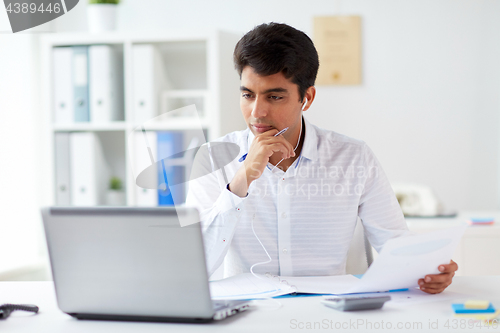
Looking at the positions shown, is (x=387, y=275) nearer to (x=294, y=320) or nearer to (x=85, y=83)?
(x=294, y=320)

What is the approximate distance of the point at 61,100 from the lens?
2230mm

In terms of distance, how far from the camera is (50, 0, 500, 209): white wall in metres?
2.27

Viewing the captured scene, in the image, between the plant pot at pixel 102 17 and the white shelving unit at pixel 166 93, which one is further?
the plant pot at pixel 102 17

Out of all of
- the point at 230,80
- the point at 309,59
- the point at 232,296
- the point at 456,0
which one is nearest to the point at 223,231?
the point at 232,296

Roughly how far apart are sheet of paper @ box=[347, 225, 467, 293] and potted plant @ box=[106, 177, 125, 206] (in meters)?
1.56

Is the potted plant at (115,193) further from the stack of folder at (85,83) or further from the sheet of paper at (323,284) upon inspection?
the sheet of paper at (323,284)

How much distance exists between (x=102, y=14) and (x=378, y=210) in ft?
5.37

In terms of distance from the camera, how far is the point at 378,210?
1329mm

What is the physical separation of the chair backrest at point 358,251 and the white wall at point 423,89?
1.07m

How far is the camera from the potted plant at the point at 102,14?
2264mm

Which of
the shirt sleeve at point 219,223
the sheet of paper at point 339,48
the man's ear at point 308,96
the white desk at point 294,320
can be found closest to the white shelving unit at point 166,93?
the sheet of paper at point 339,48

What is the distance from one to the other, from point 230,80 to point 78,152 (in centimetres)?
78

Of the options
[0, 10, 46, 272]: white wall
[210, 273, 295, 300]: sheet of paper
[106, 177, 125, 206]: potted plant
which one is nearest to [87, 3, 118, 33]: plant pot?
[0, 10, 46, 272]: white wall

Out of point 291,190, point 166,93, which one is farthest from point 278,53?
point 166,93
